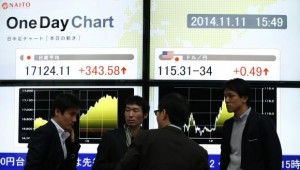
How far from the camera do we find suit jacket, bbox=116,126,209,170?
10.9ft

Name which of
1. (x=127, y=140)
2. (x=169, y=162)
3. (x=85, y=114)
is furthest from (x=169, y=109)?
(x=85, y=114)

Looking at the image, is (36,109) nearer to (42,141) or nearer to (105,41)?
(105,41)

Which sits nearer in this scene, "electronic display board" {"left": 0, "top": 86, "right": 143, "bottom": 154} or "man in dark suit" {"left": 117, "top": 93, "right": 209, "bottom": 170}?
"man in dark suit" {"left": 117, "top": 93, "right": 209, "bottom": 170}

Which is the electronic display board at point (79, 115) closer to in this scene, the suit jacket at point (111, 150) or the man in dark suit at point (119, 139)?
the man in dark suit at point (119, 139)

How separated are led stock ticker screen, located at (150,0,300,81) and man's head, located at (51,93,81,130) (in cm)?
233

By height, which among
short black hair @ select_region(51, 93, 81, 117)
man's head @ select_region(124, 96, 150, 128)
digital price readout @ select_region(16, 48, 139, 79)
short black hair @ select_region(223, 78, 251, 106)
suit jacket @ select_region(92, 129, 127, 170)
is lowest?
suit jacket @ select_region(92, 129, 127, 170)

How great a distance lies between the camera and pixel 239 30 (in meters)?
6.50

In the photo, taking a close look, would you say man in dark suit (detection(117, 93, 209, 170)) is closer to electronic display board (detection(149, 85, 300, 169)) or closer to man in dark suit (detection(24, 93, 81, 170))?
man in dark suit (detection(24, 93, 81, 170))

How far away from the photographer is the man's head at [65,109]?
4195 millimetres

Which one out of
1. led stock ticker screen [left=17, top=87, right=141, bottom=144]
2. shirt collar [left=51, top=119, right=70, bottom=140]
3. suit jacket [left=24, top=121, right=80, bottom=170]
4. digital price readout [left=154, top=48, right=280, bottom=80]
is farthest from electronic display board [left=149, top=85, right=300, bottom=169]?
suit jacket [left=24, top=121, right=80, bottom=170]

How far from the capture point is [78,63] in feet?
21.4

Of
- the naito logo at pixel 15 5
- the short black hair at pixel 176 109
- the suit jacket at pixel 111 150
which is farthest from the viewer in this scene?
the naito logo at pixel 15 5

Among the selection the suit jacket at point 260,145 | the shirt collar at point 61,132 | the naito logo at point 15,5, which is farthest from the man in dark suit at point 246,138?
the naito logo at point 15,5

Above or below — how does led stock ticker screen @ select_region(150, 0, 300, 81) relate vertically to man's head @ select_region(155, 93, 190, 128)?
above
